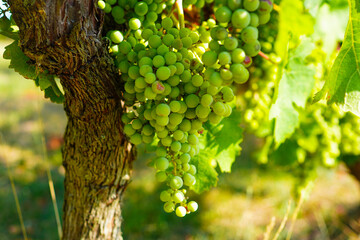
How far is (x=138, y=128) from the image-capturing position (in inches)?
37.2

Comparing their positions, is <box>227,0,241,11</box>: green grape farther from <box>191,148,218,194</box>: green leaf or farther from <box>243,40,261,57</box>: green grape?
<box>191,148,218,194</box>: green leaf

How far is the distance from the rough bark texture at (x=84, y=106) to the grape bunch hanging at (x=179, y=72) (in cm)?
8

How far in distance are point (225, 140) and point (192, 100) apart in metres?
0.55

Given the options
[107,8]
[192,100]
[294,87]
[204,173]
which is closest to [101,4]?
[107,8]

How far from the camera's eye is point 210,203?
4.29m

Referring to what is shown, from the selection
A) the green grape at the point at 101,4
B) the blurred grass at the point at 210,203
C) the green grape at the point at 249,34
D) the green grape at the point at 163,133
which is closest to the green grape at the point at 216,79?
the green grape at the point at 249,34

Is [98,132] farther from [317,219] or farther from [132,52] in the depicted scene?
[317,219]

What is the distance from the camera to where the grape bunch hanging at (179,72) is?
724 millimetres

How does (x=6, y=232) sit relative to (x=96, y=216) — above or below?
below

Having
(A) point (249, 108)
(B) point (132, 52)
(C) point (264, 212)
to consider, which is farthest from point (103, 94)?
(C) point (264, 212)

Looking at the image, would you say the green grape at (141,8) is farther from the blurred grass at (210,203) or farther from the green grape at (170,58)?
the blurred grass at (210,203)

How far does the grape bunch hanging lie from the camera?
2.37 feet

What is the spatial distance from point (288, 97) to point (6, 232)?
3585 millimetres

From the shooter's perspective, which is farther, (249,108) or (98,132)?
(249,108)
